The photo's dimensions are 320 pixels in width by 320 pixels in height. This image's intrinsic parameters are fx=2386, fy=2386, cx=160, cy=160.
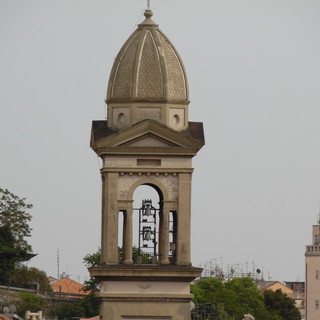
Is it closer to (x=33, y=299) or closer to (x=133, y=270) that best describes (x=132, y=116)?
(x=133, y=270)

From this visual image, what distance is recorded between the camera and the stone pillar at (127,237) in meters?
60.2

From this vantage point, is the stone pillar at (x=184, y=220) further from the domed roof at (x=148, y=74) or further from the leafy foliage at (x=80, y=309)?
the leafy foliage at (x=80, y=309)

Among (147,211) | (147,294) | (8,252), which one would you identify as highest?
(8,252)

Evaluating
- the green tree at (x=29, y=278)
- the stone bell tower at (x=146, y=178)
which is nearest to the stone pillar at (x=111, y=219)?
the stone bell tower at (x=146, y=178)

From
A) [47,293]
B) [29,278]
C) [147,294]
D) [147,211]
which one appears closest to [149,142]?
[147,211]

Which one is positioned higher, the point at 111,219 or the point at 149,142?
the point at 149,142

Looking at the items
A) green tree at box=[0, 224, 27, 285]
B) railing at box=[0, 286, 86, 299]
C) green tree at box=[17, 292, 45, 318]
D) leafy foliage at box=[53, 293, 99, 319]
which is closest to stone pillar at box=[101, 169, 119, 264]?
green tree at box=[0, 224, 27, 285]

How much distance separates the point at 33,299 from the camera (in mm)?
161500

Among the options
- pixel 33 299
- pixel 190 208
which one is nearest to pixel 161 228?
pixel 190 208

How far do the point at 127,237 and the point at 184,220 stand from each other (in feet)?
4.97

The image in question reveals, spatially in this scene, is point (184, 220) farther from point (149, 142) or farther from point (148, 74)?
point (148, 74)

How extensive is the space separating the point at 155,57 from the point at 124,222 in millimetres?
4275

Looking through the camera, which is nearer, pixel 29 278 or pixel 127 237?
pixel 127 237

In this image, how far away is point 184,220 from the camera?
60375 millimetres
